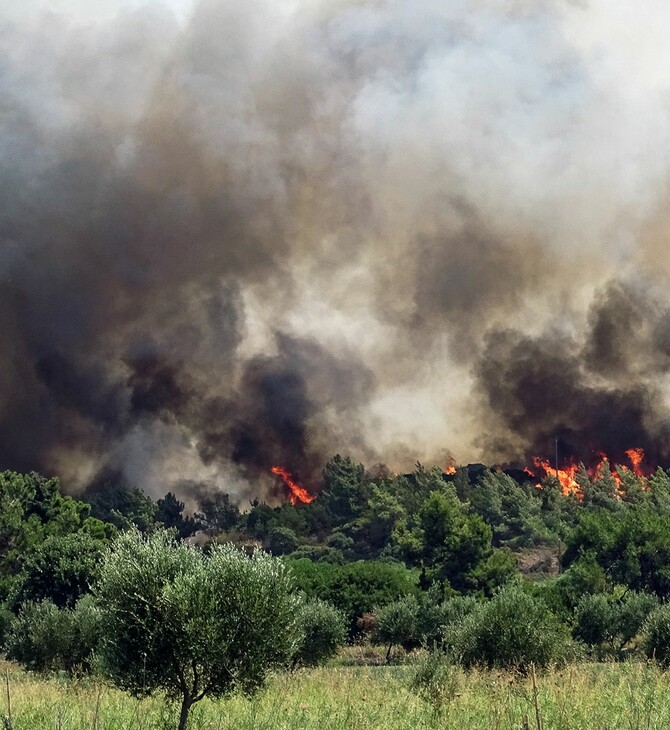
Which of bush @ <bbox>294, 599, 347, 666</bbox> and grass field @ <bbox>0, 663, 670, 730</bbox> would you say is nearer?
grass field @ <bbox>0, 663, 670, 730</bbox>

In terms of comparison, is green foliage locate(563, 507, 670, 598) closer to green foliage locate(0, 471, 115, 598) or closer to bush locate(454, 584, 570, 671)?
green foliage locate(0, 471, 115, 598)

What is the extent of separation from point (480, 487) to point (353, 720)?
169024 mm

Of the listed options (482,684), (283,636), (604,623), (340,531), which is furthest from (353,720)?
(340,531)

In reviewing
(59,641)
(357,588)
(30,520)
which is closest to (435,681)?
(59,641)

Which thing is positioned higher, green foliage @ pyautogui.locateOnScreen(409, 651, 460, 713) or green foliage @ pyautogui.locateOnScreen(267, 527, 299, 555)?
green foliage @ pyautogui.locateOnScreen(409, 651, 460, 713)

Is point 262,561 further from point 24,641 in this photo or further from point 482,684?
point 24,641

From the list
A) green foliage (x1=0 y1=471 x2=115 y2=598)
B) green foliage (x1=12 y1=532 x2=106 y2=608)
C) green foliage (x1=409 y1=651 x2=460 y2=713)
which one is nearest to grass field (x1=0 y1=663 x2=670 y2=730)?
green foliage (x1=409 y1=651 x2=460 y2=713)

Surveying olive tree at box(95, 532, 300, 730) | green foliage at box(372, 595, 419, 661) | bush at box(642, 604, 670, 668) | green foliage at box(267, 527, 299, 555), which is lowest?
green foliage at box(372, 595, 419, 661)

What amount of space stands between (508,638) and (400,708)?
1205cm

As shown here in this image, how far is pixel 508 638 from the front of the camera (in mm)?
36594

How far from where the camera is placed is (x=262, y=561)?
23.4m

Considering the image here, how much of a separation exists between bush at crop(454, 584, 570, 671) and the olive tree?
15050 millimetres

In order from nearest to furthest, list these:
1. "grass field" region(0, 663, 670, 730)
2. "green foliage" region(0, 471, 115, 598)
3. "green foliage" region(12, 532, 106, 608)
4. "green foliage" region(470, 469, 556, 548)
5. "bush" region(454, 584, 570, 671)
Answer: "grass field" region(0, 663, 670, 730)
"bush" region(454, 584, 570, 671)
"green foliage" region(12, 532, 106, 608)
"green foliage" region(0, 471, 115, 598)
"green foliage" region(470, 469, 556, 548)

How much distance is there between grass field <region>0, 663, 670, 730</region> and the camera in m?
22.9
